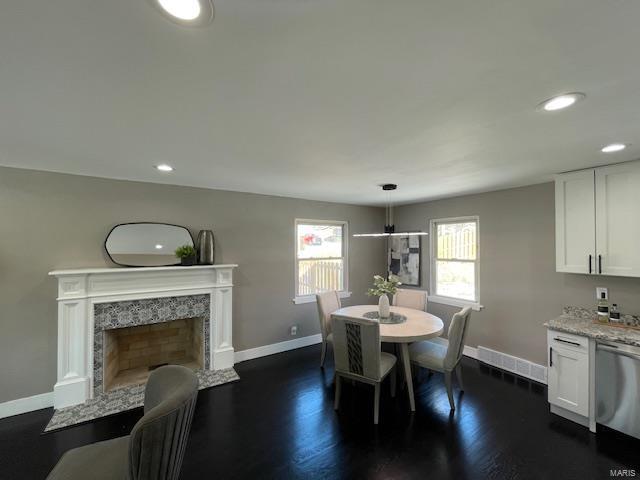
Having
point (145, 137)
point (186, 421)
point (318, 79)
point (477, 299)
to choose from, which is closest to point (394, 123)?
point (318, 79)

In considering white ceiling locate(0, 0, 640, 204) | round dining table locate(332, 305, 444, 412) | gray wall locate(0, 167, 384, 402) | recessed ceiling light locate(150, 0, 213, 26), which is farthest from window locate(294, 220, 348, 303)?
recessed ceiling light locate(150, 0, 213, 26)

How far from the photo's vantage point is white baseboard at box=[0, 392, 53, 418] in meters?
2.61

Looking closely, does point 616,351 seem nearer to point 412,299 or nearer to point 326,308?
point 412,299

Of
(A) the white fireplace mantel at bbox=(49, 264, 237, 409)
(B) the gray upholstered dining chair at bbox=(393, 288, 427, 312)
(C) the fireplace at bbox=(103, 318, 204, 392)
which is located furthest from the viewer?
(B) the gray upholstered dining chair at bbox=(393, 288, 427, 312)

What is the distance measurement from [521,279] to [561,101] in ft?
9.06

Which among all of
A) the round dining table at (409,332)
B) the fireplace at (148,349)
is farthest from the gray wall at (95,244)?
the round dining table at (409,332)

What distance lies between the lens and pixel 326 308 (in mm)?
3812

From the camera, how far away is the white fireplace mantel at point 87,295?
2709 millimetres

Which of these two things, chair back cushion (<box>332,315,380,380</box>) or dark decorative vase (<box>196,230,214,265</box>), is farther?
dark decorative vase (<box>196,230,214,265</box>)

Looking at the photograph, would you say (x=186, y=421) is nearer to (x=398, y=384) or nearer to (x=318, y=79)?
(x=318, y=79)

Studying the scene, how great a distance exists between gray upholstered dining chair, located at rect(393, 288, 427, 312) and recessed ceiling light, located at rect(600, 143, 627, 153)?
97.0 inches

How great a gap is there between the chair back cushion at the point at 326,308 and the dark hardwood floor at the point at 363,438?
29.4 inches

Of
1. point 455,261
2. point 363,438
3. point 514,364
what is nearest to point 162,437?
point 363,438

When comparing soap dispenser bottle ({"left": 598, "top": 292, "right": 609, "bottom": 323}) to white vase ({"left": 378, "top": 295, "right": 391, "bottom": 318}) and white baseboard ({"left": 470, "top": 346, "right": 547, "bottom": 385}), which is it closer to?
white baseboard ({"left": 470, "top": 346, "right": 547, "bottom": 385})
